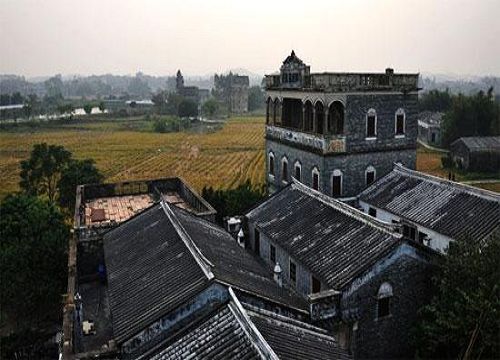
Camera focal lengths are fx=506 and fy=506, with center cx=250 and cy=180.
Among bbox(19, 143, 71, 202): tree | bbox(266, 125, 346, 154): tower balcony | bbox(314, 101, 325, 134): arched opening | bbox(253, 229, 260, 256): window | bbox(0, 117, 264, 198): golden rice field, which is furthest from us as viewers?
bbox(0, 117, 264, 198): golden rice field

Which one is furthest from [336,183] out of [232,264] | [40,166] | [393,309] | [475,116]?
[475,116]

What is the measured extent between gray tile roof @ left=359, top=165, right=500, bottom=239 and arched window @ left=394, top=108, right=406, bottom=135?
208 cm

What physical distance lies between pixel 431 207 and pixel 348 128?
6230mm

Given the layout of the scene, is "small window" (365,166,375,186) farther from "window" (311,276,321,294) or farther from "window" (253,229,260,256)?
"window" (311,276,321,294)

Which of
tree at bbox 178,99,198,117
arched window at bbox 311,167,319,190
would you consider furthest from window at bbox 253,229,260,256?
tree at bbox 178,99,198,117

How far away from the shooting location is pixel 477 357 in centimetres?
1495

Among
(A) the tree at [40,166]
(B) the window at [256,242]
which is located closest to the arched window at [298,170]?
(B) the window at [256,242]

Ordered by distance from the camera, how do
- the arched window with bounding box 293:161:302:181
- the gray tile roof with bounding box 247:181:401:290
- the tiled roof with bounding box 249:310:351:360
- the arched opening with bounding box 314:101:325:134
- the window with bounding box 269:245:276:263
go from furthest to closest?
1. the arched window with bounding box 293:161:302:181
2. the arched opening with bounding box 314:101:325:134
3. the window with bounding box 269:245:276:263
4. the gray tile roof with bounding box 247:181:401:290
5. the tiled roof with bounding box 249:310:351:360

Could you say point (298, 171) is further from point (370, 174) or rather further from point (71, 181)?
point (71, 181)

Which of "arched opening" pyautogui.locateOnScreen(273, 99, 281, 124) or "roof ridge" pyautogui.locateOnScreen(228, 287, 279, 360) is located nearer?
"roof ridge" pyautogui.locateOnScreen(228, 287, 279, 360)

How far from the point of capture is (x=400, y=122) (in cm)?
2836

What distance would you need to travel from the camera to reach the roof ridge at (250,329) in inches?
423

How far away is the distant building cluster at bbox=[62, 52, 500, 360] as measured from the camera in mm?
12781

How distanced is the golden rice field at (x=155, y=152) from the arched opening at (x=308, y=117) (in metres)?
24.9
